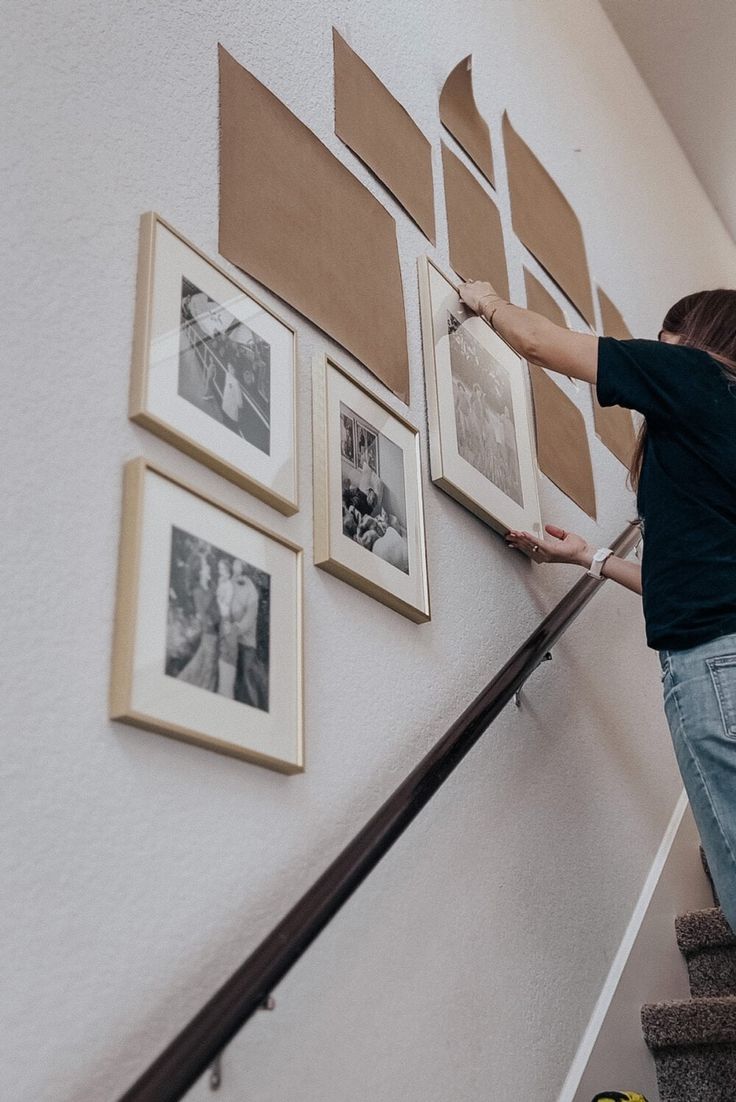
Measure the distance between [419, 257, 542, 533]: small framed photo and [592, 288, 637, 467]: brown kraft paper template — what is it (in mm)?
635

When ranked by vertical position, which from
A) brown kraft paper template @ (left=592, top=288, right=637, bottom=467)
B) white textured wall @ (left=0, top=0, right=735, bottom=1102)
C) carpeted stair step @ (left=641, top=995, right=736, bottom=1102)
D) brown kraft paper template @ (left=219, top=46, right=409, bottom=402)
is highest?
brown kraft paper template @ (left=592, top=288, right=637, bottom=467)

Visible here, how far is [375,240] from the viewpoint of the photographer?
2.08 meters

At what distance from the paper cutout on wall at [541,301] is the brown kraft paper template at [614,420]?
0.22 metres

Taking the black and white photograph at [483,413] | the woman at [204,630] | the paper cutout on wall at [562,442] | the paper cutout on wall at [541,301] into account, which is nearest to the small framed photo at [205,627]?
the woman at [204,630]

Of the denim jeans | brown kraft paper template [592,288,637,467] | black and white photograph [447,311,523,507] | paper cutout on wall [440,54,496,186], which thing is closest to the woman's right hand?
black and white photograph [447,311,523,507]

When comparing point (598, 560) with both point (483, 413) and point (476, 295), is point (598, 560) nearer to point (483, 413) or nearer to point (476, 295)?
point (483, 413)

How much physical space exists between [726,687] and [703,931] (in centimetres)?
98

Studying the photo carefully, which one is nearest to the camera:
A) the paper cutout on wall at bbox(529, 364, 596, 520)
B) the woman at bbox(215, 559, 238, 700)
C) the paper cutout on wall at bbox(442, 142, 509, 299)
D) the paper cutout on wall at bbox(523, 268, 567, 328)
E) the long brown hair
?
the woman at bbox(215, 559, 238, 700)

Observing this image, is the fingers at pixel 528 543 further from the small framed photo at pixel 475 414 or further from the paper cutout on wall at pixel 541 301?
the paper cutout on wall at pixel 541 301

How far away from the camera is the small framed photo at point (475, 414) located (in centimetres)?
209

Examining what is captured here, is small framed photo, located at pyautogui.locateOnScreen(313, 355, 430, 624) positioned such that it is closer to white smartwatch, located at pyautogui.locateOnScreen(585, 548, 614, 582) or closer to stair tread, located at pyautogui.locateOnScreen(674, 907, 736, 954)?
white smartwatch, located at pyautogui.locateOnScreen(585, 548, 614, 582)

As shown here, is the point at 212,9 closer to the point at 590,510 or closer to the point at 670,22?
the point at 590,510

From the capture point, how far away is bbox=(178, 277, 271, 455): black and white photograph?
1479 millimetres

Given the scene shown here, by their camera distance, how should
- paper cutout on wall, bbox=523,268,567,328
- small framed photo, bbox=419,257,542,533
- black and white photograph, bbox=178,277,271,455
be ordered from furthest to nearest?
paper cutout on wall, bbox=523,268,567,328
small framed photo, bbox=419,257,542,533
black and white photograph, bbox=178,277,271,455
